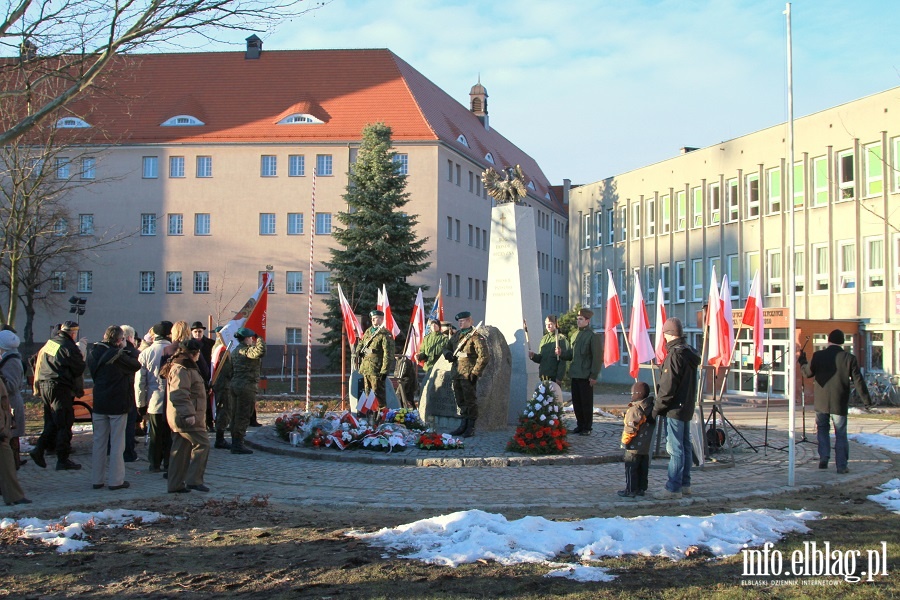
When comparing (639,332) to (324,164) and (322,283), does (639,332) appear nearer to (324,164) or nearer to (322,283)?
(322,283)

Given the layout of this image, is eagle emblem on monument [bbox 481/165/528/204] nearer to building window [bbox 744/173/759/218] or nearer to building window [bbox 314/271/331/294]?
building window [bbox 744/173/759/218]

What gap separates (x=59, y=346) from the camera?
36.8 ft

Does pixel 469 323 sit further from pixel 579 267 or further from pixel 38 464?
pixel 579 267

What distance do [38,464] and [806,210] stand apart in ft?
91.7

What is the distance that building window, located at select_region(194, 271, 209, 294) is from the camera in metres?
54.6

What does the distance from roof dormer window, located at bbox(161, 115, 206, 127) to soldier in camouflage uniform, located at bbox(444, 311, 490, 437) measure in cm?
4669

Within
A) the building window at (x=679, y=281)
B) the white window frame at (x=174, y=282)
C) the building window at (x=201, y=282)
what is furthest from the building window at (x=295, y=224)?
the building window at (x=679, y=281)

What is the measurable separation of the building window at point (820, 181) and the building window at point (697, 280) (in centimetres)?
721

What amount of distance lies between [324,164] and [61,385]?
4437 centimetres

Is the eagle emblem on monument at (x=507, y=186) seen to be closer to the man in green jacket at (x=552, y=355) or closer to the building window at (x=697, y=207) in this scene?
the man in green jacket at (x=552, y=355)

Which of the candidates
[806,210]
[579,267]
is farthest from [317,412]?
[579,267]

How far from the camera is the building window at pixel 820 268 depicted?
30859 mm

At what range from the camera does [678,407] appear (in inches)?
352

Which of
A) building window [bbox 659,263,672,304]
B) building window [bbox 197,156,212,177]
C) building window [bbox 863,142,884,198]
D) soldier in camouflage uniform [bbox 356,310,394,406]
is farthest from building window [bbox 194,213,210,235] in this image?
soldier in camouflage uniform [bbox 356,310,394,406]
